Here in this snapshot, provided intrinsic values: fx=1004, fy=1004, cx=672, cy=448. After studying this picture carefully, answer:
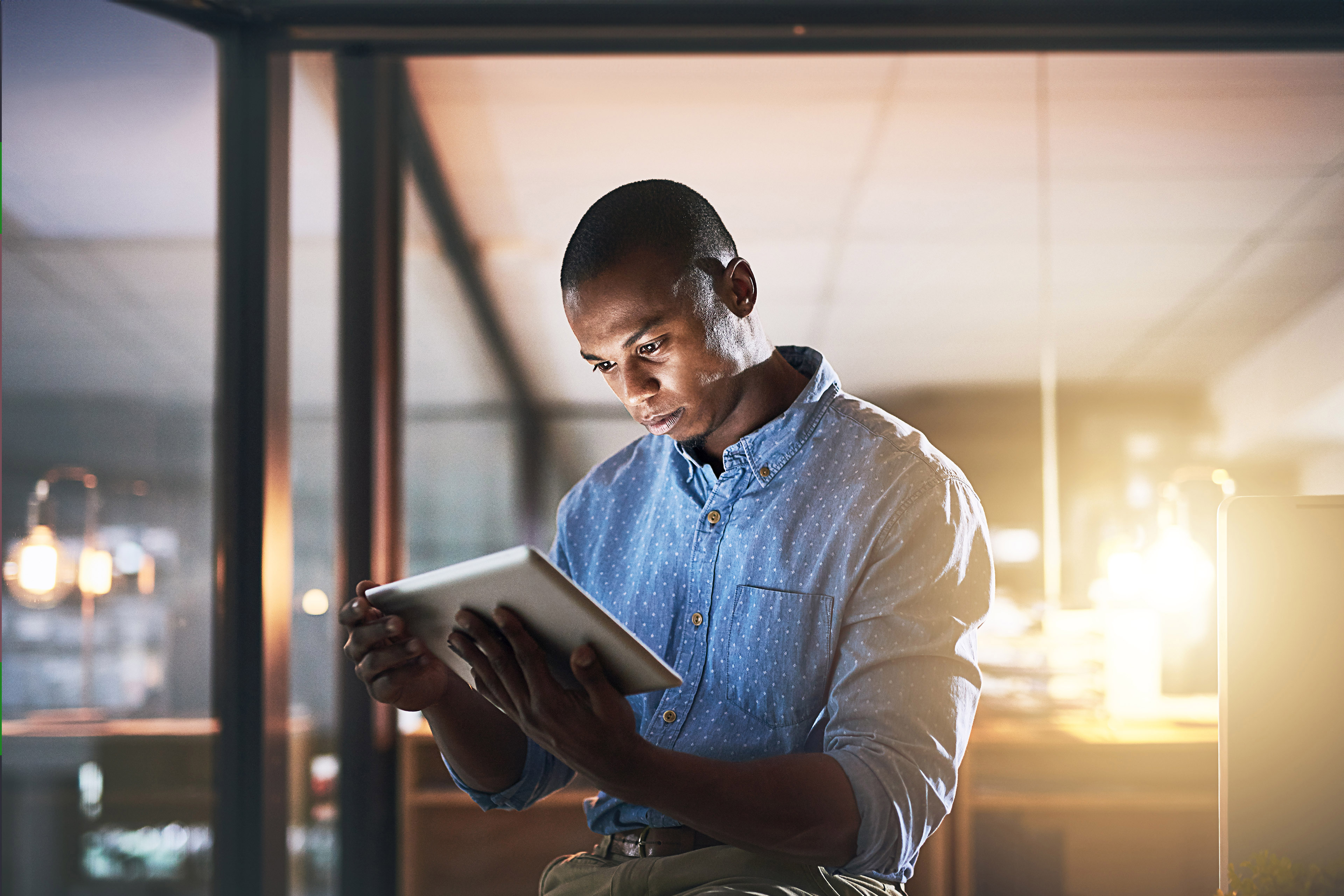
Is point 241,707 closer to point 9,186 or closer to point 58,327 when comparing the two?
point 58,327

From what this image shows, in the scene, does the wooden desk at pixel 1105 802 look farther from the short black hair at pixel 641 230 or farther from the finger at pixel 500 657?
the finger at pixel 500 657

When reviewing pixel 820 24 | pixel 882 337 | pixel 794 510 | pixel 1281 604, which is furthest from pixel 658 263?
pixel 882 337

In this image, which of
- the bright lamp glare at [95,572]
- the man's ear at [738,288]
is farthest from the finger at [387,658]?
the bright lamp glare at [95,572]

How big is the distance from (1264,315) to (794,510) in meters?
3.33

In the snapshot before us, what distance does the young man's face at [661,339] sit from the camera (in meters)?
0.97

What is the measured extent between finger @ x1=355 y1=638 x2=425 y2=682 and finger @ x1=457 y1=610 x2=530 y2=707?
14 centimetres

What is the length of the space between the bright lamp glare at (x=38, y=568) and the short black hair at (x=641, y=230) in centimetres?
118

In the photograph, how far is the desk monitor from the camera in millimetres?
943

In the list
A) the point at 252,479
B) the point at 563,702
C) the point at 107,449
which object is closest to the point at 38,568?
the point at 107,449

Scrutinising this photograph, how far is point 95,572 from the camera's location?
182 centimetres

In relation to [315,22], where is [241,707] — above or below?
below

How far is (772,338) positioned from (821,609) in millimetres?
2701

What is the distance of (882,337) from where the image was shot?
3.79 m

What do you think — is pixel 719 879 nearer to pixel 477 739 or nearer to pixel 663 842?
pixel 663 842
